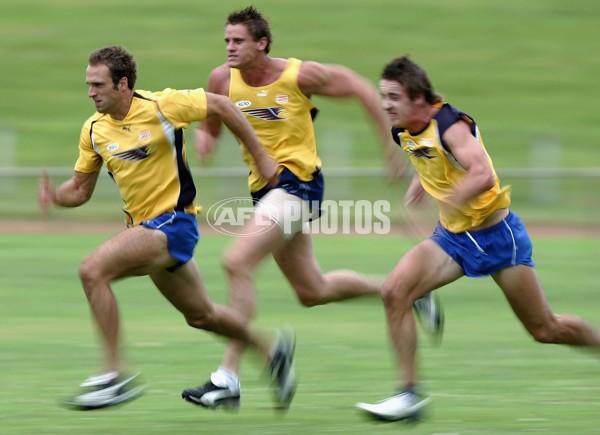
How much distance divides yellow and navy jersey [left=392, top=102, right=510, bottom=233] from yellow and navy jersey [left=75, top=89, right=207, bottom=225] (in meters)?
1.23

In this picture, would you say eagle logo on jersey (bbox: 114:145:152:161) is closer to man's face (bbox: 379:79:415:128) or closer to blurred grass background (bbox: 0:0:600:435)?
man's face (bbox: 379:79:415:128)

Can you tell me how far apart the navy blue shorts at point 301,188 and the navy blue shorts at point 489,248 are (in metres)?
1.50

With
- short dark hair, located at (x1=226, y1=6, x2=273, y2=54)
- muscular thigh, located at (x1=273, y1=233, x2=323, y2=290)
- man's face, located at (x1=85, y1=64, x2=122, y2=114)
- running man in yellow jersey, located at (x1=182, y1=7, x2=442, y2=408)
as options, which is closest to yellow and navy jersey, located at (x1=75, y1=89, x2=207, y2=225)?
man's face, located at (x1=85, y1=64, x2=122, y2=114)

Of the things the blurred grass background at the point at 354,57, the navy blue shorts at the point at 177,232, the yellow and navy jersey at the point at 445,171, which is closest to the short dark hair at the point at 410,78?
the yellow and navy jersey at the point at 445,171

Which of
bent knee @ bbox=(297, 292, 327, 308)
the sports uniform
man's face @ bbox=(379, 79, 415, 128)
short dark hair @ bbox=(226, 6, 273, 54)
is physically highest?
short dark hair @ bbox=(226, 6, 273, 54)

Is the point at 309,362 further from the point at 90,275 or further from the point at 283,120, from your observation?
the point at 90,275

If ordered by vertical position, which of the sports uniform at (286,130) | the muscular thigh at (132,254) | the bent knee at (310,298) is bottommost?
the bent knee at (310,298)

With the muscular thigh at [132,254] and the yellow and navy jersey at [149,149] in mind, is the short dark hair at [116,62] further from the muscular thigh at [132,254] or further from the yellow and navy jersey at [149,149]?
the muscular thigh at [132,254]

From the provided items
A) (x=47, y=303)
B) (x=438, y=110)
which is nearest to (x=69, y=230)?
(x=47, y=303)

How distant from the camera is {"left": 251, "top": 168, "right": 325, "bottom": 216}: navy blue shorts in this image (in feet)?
26.7

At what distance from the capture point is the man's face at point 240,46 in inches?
317

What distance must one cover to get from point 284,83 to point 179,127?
52.5 inches

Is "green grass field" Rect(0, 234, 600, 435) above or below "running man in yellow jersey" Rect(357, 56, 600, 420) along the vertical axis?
below

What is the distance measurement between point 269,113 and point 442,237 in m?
1.76
